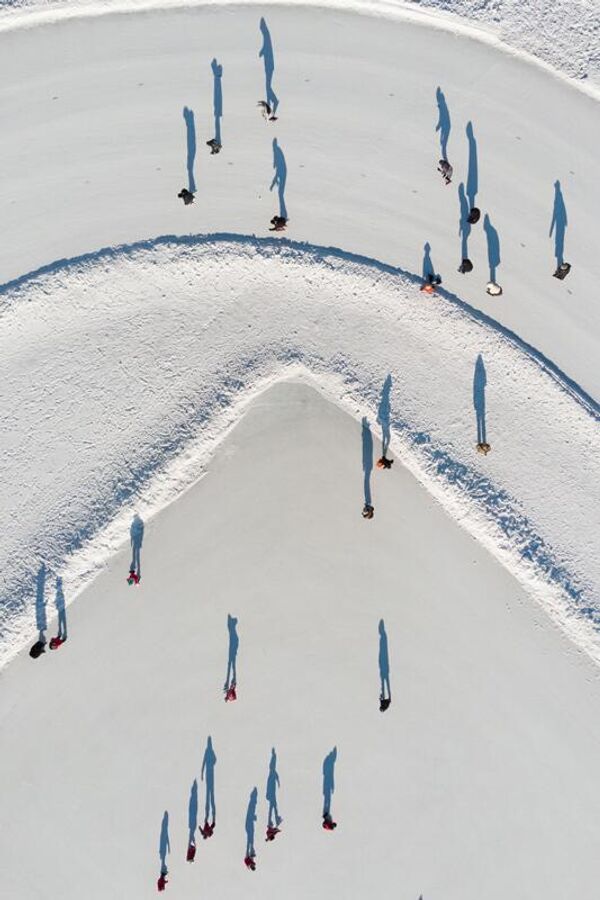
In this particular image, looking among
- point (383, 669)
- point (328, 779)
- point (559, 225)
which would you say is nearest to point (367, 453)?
point (383, 669)

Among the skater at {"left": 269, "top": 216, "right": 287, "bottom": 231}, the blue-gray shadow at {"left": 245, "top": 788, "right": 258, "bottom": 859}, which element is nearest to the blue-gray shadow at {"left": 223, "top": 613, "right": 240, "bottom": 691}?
the blue-gray shadow at {"left": 245, "top": 788, "right": 258, "bottom": 859}

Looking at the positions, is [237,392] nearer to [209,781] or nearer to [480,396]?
[480,396]

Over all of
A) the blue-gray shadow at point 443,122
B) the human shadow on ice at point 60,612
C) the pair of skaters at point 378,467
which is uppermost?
the blue-gray shadow at point 443,122

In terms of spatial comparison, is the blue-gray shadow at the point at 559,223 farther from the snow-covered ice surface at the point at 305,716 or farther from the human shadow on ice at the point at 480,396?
the snow-covered ice surface at the point at 305,716

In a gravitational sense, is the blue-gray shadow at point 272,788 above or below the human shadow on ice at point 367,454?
below

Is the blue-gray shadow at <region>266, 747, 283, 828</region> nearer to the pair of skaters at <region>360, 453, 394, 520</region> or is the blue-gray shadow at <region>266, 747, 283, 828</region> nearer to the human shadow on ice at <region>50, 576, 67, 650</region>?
the human shadow on ice at <region>50, 576, 67, 650</region>

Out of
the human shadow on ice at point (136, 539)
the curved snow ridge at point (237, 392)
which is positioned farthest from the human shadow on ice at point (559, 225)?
the human shadow on ice at point (136, 539)

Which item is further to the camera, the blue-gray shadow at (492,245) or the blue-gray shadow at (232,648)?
the blue-gray shadow at (492,245)
